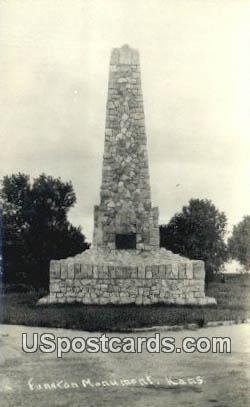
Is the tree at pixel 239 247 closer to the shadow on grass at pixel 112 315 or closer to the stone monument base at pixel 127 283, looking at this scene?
the stone monument base at pixel 127 283

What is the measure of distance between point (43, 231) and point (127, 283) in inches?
417

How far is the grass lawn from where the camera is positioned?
13.0 metres

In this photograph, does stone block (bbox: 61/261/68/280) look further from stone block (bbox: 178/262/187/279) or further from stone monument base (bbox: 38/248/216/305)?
stone block (bbox: 178/262/187/279)

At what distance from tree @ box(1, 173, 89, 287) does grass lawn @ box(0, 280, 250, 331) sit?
25.7 ft

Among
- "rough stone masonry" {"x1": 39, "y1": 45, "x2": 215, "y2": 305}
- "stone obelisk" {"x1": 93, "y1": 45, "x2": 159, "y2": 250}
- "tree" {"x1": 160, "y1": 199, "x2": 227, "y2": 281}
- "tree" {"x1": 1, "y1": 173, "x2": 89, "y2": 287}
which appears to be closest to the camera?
"rough stone masonry" {"x1": 39, "y1": 45, "x2": 215, "y2": 305}

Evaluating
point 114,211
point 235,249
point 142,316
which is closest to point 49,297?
point 114,211

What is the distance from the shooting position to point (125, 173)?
63.8 feet

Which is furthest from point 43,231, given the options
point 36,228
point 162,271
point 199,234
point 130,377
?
point 130,377

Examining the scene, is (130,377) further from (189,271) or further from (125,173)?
(125,173)

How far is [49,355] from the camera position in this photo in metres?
9.75

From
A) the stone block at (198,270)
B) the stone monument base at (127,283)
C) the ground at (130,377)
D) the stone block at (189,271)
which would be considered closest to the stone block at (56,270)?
the stone monument base at (127,283)

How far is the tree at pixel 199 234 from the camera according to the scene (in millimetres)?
29609

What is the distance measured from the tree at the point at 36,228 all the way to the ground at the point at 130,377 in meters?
16.0

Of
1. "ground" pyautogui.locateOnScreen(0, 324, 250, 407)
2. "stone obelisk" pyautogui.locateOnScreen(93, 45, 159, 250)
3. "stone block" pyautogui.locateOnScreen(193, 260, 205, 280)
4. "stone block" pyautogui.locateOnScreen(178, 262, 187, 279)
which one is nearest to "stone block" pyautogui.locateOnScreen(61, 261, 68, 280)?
"stone obelisk" pyautogui.locateOnScreen(93, 45, 159, 250)
